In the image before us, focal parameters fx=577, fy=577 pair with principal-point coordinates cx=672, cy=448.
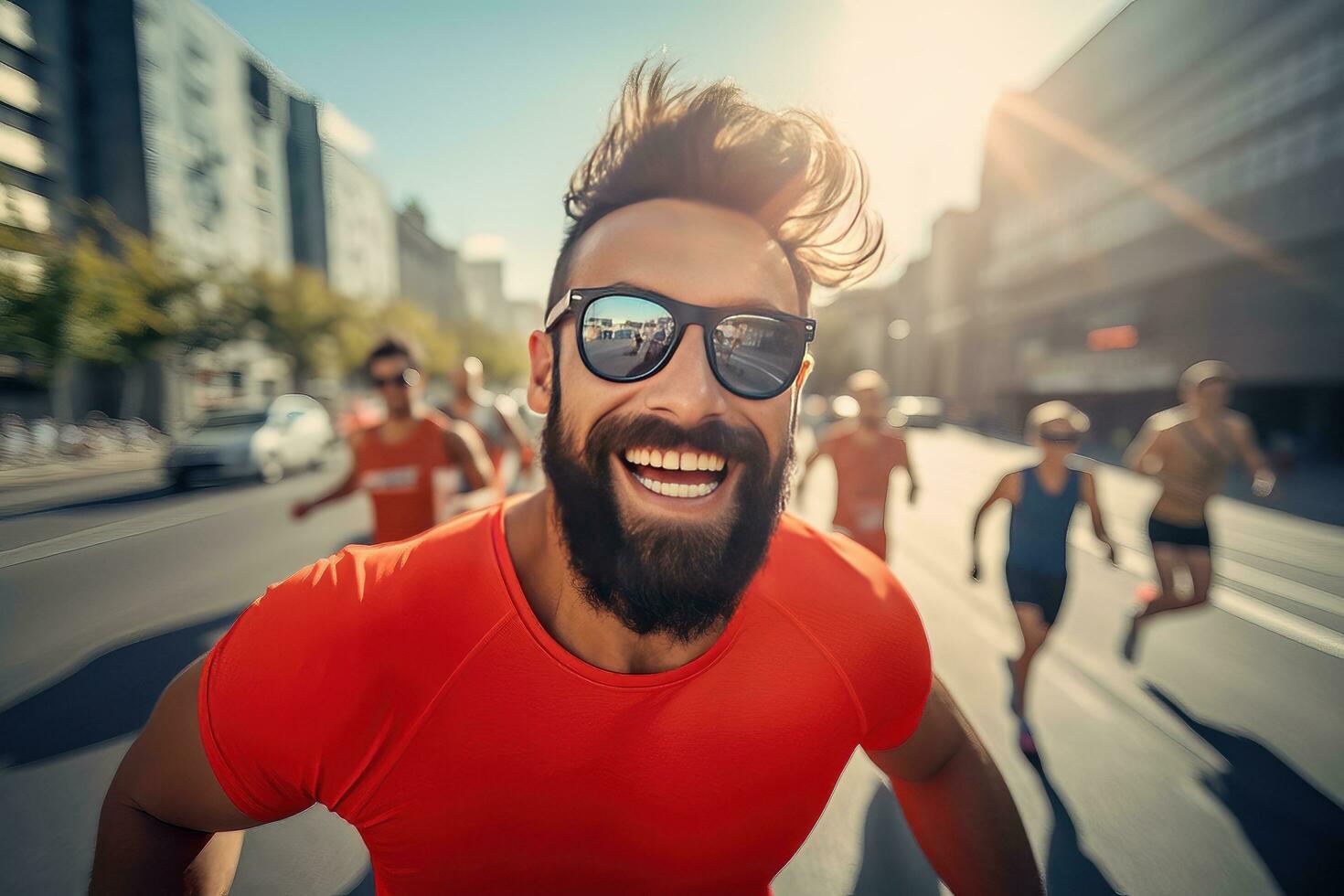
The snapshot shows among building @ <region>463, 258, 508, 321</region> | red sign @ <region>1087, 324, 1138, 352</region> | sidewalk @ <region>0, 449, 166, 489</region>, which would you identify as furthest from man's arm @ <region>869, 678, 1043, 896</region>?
building @ <region>463, 258, 508, 321</region>

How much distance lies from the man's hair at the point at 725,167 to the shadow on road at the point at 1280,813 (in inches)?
131

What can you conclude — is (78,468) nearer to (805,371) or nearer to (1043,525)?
(805,371)

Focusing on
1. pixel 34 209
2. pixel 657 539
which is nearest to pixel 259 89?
pixel 34 209

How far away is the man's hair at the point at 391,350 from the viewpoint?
418cm

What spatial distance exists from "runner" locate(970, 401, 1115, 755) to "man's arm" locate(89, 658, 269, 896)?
404cm

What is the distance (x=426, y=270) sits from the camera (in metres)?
69.4

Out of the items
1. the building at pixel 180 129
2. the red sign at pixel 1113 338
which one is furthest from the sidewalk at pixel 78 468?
the red sign at pixel 1113 338

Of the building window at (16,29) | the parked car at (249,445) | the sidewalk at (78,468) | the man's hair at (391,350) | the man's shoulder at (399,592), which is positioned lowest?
the sidewalk at (78,468)

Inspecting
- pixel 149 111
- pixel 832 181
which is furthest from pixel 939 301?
pixel 832 181

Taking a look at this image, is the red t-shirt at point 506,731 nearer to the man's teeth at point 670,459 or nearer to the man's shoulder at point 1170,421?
the man's teeth at point 670,459

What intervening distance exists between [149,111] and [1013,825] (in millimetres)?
37354

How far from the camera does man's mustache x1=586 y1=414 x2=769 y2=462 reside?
124 centimetres

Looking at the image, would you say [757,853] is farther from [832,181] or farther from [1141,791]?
[1141,791]

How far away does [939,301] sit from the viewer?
180 feet
